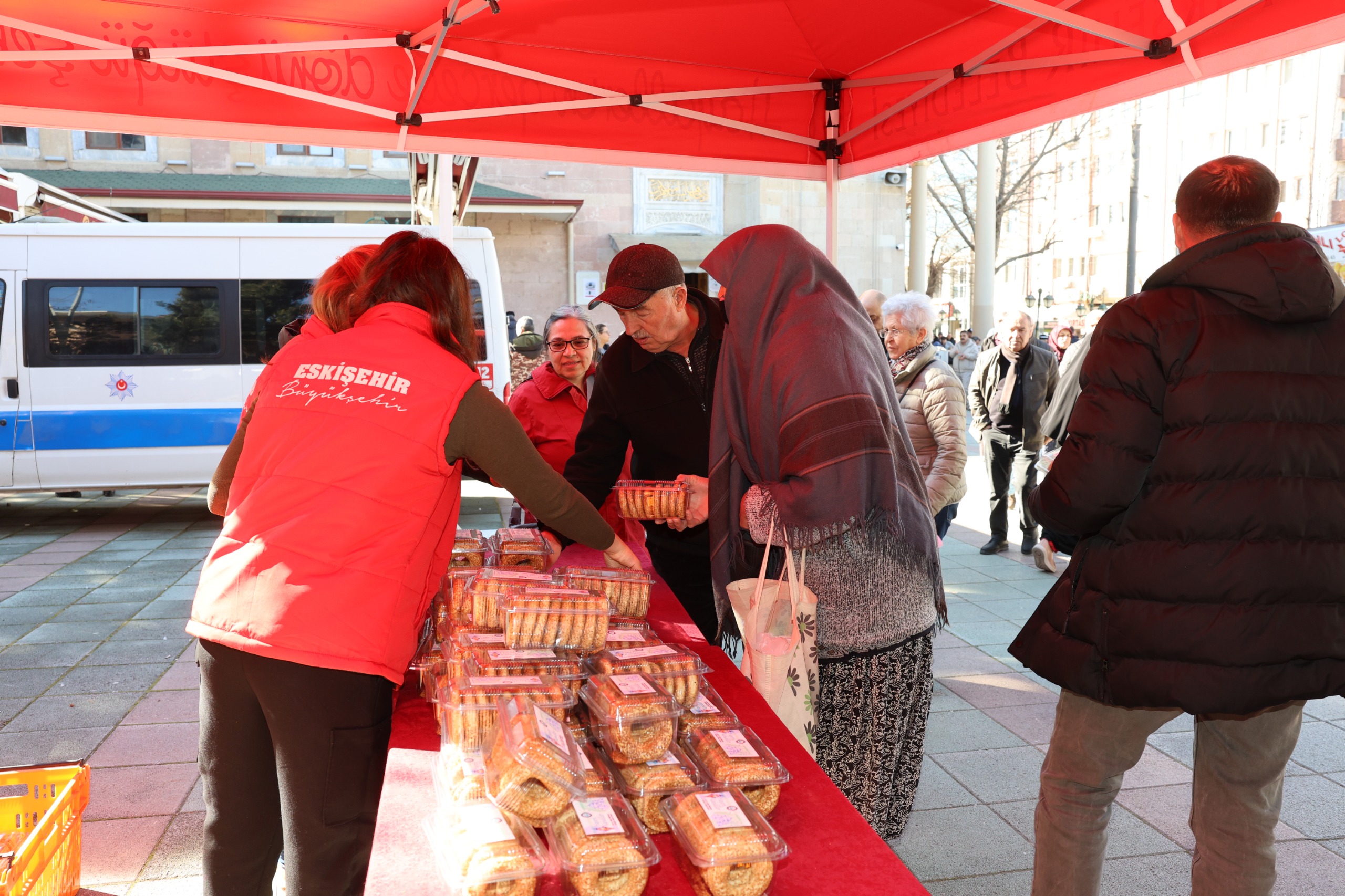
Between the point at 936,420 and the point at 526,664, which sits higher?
the point at 936,420

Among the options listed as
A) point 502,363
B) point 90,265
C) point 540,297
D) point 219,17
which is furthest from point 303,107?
point 540,297

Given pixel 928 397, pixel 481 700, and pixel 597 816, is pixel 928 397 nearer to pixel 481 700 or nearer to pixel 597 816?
pixel 481 700

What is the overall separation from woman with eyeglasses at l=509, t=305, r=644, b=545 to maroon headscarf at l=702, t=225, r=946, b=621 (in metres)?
1.83

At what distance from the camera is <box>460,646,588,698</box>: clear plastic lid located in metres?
1.77

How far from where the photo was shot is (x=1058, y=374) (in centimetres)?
762

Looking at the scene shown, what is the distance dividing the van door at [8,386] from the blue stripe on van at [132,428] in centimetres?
20

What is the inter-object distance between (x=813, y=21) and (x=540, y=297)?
17.1 m

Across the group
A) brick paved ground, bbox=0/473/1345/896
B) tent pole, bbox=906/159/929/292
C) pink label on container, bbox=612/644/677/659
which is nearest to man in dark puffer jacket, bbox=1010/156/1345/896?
pink label on container, bbox=612/644/677/659

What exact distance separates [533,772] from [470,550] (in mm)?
1367

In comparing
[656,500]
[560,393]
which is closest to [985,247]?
[560,393]

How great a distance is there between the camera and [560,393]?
436cm

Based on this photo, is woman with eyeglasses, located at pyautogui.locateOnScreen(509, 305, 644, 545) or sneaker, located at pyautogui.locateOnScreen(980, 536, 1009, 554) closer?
woman with eyeglasses, located at pyautogui.locateOnScreen(509, 305, 644, 545)

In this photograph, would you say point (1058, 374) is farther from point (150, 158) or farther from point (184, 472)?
point (150, 158)

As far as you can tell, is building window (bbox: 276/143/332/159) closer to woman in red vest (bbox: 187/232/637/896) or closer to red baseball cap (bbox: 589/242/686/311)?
red baseball cap (bbox: 589/242/686/311)
